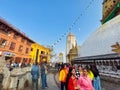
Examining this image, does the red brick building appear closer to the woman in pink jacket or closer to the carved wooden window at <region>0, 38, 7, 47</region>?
the carved wooden window at <region>0, 38, 7, 47</region>

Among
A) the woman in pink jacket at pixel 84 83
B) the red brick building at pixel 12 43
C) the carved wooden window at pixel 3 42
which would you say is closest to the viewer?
the woman in pink jacket at pixel 84 83

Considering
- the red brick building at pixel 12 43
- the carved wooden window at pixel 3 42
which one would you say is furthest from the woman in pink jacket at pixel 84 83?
the carved wooden window at pixel 3 42

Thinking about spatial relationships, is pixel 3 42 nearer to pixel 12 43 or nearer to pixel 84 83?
pixel 12 43

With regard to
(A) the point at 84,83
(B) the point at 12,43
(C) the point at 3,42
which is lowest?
(A) the point at 84,83

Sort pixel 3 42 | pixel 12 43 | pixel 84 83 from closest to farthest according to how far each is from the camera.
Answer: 1. pixel 84 83
2. pixel 3 42
3. pixel 12 43

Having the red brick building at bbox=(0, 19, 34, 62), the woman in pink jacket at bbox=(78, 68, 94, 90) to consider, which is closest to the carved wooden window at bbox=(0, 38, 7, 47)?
the red brick building at bbox=(0, 19, 34, 62)

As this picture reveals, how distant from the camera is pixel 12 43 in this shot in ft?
92.1

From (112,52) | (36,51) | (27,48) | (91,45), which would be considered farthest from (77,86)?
(36,51)

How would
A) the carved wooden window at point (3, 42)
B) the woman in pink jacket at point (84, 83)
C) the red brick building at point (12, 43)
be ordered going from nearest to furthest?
the woman in pink jacket at point (84, 83) → the carved wooden window at point (3, 42) → the red brick building at point (12, 43)

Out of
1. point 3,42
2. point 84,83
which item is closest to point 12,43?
point 3,42

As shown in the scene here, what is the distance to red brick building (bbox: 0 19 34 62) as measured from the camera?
80.3 feet

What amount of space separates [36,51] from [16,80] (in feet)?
114

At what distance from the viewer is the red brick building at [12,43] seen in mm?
24469

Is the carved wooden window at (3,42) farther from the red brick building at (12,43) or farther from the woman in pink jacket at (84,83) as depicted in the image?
the woman in pink jacket at (84,83)
